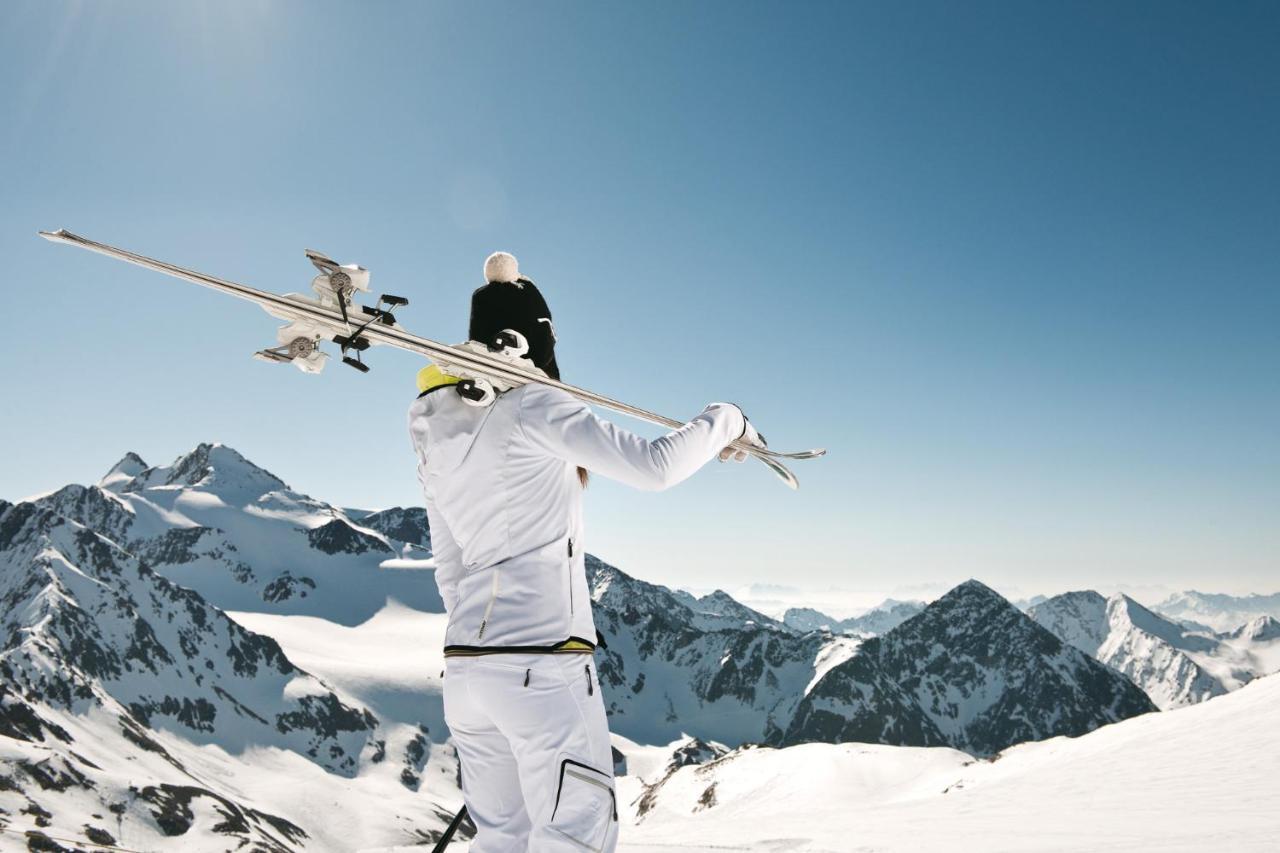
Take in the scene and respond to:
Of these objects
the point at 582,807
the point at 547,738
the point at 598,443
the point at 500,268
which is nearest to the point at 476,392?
the point at 598,443

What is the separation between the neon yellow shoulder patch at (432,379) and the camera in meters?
3.83

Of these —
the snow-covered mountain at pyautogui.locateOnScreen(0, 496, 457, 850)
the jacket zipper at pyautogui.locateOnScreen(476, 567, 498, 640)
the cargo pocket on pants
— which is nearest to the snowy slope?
the cargo pocket on pants

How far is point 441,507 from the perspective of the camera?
3.88m

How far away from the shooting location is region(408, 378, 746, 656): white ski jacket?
11.6ft

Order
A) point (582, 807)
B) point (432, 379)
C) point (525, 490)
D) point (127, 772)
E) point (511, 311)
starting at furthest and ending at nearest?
point (127, 772)
point (511, 311)
point (432, 379)
point (525, 490)
point (582, 807)

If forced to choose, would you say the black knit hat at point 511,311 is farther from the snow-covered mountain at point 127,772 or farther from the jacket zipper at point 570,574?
the snow-covered mountain at point 127,772

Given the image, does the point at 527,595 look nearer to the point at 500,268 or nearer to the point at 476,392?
the point at 476,392

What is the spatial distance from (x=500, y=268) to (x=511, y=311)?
0.26m

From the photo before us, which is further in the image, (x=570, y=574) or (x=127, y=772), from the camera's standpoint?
(x=127, y=772)

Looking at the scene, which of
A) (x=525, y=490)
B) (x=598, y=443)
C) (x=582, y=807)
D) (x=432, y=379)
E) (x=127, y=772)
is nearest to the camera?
(x=582, y=807)

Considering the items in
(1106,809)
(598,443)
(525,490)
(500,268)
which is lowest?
(1106,809)

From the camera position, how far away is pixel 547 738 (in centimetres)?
333

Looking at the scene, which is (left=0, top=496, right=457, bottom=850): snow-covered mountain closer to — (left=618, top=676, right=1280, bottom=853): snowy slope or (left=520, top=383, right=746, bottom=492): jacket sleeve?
(left=618, top=676, right=1280, bottom=853): snowy slope

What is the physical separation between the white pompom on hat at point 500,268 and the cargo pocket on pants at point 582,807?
7.88ft
